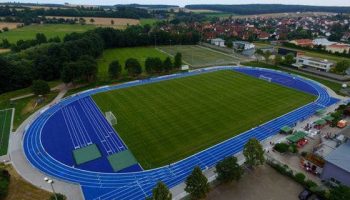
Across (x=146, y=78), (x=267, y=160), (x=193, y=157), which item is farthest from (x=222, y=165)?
(x=146, y=78)

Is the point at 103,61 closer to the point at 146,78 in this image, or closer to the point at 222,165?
the point at 146,78

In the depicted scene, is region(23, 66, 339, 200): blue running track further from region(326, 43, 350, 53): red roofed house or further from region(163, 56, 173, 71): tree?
region(326, 43, 350, 53): red roofed house

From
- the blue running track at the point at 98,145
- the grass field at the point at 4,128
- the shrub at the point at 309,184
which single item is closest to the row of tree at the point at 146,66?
the blue running track at the point at 98,145

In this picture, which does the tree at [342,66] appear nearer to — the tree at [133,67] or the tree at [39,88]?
the tree at [133,67]

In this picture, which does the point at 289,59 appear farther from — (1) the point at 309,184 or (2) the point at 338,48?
(1) the point at 309,184

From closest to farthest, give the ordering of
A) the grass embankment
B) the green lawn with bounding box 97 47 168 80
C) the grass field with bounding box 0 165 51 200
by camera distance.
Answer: the grass field with bounding box 0 165 51 200 < the grass embankment < the green lawn with bounding box 97 47 168 80

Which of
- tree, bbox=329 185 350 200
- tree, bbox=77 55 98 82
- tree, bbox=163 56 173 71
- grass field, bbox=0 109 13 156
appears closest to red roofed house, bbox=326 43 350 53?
tree, bbox=163 56 173 71

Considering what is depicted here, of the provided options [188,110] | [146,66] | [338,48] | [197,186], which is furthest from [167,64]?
[338,48]
